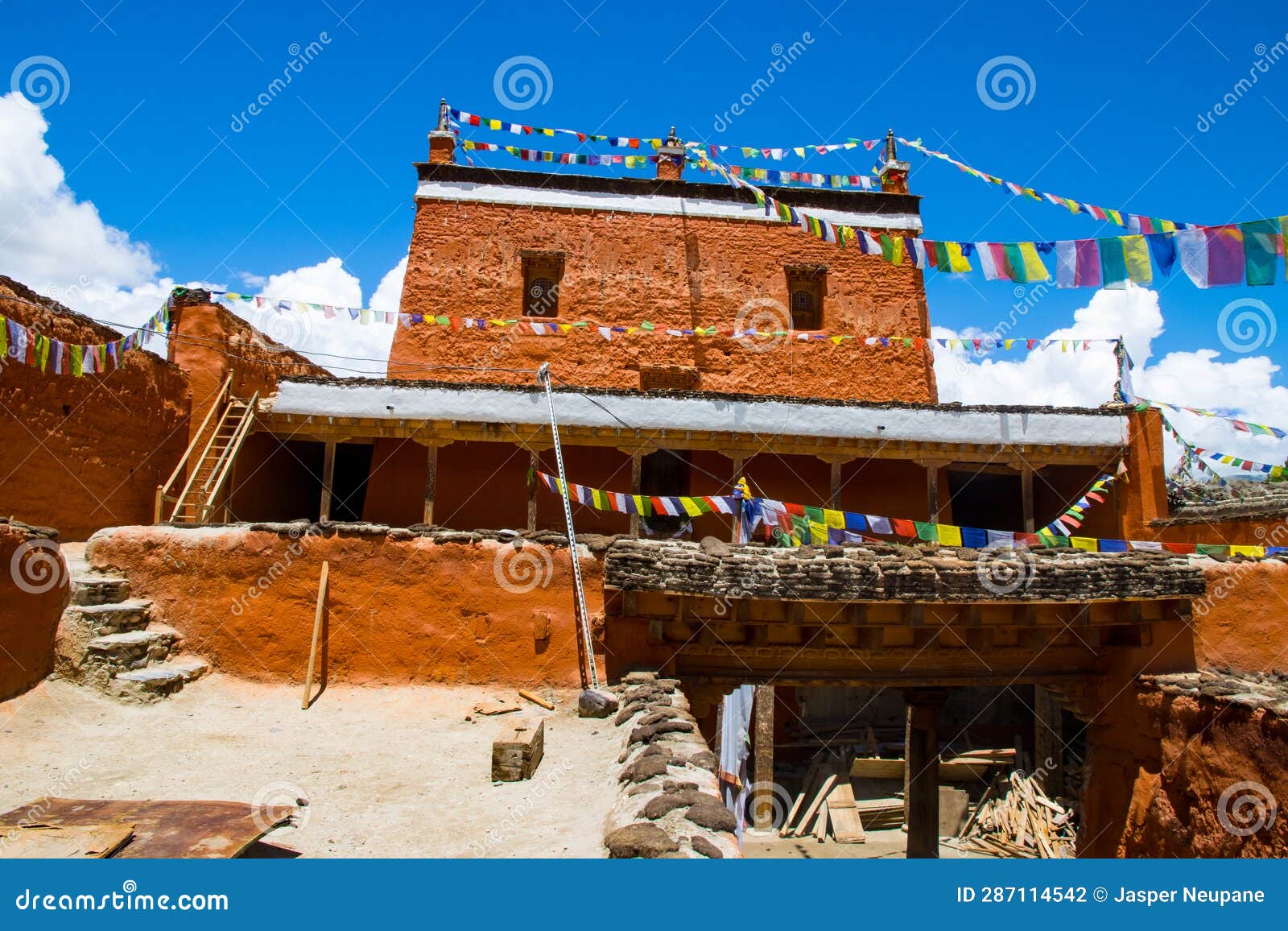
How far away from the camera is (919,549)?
10.8 metres

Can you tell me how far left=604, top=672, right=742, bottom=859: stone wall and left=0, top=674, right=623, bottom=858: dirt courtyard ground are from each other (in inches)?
10.7

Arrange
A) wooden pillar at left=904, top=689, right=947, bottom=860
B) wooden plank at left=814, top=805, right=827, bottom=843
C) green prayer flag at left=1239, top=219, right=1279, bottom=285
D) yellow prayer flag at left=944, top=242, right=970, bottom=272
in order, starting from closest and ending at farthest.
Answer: green prayer flag at left=1239, top=219, right=1279, bottom=285, yellow prayer flag at left=944, top=242, right=970, bottom=272, wooden pillar at left=904, top=689, right=947, bottom=860, wooden plank at left=814, top=805, right=827, bottom=843

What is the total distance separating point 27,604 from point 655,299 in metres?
14.8

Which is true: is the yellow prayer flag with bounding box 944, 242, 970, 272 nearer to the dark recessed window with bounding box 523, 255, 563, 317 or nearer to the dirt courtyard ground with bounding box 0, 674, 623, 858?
the dirt courtyard ground with bounding box 0, 674, 623, 858

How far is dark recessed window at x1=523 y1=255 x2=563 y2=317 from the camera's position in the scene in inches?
796

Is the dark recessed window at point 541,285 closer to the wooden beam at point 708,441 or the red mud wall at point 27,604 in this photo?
the wooden beam at point 708,441

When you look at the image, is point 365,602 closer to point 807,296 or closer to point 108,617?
point 108,617

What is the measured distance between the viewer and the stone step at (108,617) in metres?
9.30

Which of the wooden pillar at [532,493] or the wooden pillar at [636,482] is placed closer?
the wooden pillar at [532,493]

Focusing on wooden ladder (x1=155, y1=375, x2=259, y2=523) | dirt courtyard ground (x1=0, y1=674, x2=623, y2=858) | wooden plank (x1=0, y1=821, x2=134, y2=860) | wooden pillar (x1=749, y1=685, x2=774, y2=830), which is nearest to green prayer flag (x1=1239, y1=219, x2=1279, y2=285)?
dirt courtyard ground (x1=0, y1=674, x2=623, y2=858)

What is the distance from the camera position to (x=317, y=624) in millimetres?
10195

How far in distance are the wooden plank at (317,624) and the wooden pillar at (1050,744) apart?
13796 millimetres

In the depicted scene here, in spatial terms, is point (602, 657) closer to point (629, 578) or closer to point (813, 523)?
point (629, 578)

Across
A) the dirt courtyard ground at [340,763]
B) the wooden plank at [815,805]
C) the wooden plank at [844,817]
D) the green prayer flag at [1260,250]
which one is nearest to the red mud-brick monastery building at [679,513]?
the dirt courtyard ground at [340,763]
